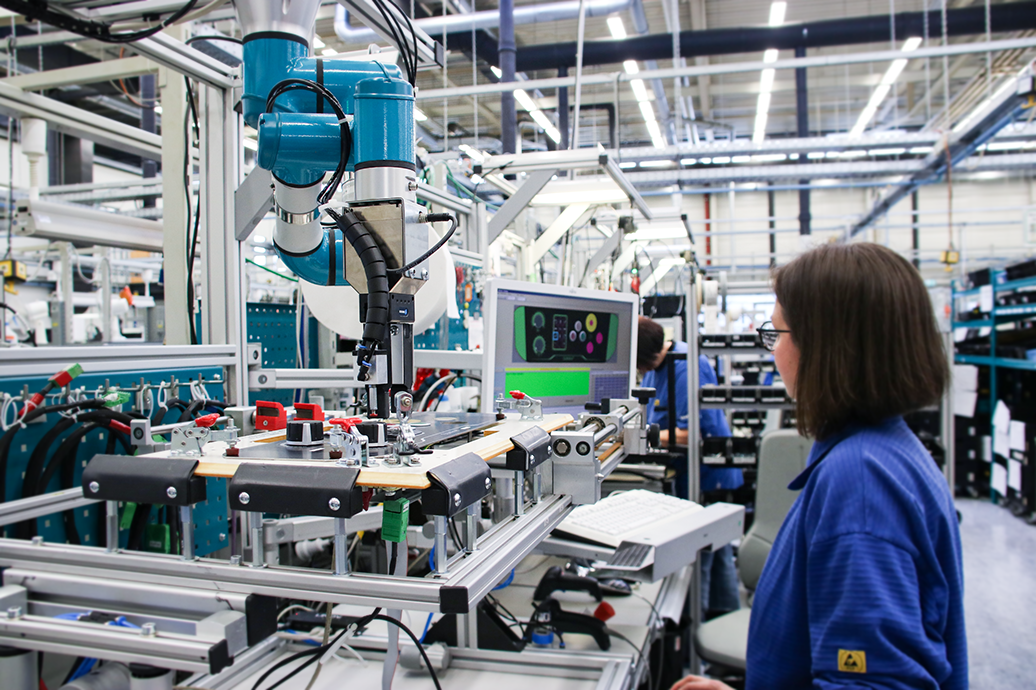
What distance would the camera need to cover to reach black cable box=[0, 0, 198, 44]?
1.07 m

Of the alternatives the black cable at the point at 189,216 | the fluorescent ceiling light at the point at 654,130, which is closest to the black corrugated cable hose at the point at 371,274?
the black cable at the point at 189,216

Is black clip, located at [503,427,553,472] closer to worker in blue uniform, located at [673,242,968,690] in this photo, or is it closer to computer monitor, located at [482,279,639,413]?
worker in blue uniform, located at [673,242,968,690]

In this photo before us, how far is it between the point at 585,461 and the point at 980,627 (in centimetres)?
341

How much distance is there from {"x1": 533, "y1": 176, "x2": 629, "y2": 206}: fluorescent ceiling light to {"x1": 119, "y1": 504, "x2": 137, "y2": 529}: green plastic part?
1761 millimetres

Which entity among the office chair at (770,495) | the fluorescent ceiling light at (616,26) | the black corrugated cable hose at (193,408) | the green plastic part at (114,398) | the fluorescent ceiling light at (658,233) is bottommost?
the office chair at (770,495)

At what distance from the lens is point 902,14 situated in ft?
16.2

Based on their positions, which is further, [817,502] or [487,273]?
[487,273]

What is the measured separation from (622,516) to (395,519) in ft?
3.66

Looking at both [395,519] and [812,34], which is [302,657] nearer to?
[395,519]

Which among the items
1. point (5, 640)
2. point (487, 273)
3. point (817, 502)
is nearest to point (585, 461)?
point (817, 502)

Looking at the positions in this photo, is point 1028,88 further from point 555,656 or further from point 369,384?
point 369,384

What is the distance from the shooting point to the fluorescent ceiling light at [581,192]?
2.46 meters

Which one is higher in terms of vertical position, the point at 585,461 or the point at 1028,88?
the point at 1028,88

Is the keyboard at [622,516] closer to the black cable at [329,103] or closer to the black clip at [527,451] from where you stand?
the black clip at [527,451]
